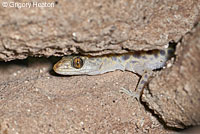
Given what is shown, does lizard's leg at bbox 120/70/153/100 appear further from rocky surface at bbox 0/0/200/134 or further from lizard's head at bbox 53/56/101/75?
lizard's head at bbox 53/56/101/75

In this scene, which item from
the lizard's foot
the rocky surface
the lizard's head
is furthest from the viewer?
the lizard's head

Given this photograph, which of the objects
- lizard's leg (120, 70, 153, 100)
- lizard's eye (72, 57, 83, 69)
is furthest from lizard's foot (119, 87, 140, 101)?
lizard's eye (72, 57, 83, 69)

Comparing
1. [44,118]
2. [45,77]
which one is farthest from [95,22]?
[45,77]

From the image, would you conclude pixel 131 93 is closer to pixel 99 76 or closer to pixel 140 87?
pixel 140 87

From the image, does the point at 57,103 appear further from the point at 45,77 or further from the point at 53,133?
the point at 45,77

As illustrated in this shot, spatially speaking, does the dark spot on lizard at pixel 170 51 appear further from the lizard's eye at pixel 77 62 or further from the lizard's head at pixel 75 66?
the lizard's eye at pixel 77 62

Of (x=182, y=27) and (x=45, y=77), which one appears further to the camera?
(x=45, y=77)

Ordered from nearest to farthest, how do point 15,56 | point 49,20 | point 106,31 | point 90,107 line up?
point 49,20 < point 106,31 < point 15,56 < point 90,107

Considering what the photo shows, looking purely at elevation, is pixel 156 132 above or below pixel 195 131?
below
